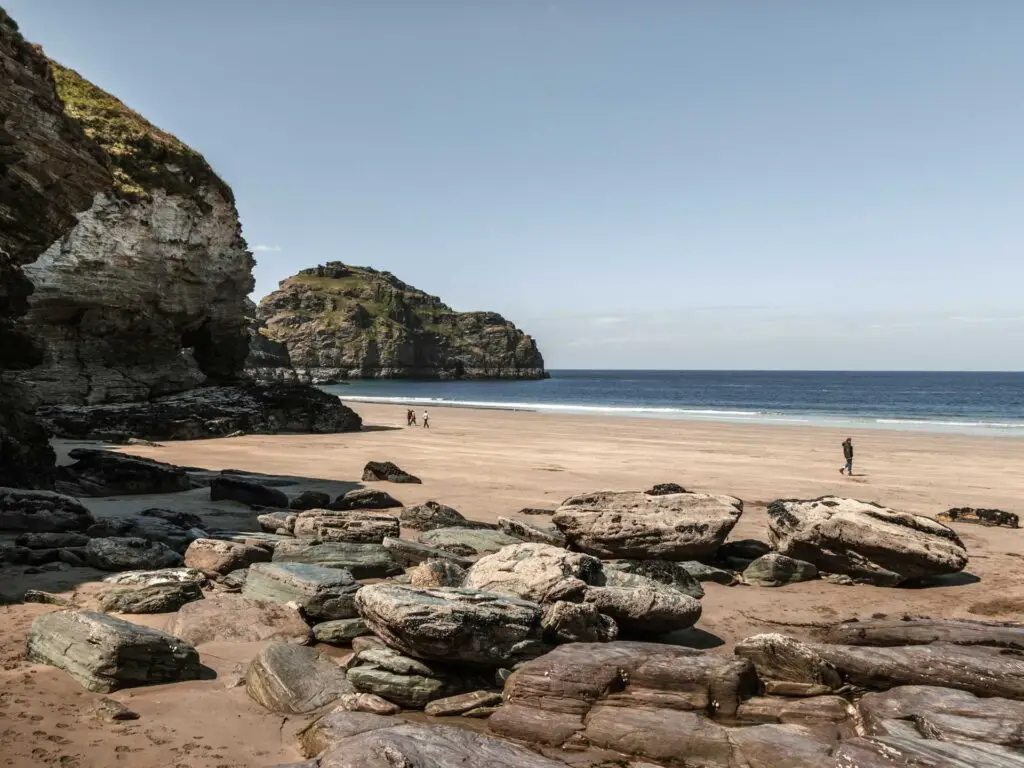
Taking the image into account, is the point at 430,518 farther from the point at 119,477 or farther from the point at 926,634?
the point at 926,634

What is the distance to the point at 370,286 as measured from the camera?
195750mm

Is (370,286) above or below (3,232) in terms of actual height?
above

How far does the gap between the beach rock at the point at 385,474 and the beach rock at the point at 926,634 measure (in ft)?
50.8

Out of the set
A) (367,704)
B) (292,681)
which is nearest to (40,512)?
(292,681)

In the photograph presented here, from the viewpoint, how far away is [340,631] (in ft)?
27.6

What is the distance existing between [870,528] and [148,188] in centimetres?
3793

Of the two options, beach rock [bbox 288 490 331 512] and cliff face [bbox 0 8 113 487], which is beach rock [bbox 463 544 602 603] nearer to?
beach rock [bbox 288 490 331 512]

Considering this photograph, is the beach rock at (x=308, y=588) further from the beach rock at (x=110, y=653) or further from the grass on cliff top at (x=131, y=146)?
the grass on cliff top at (x=131, y=146)

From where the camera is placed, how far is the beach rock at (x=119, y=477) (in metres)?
Result: 17.8

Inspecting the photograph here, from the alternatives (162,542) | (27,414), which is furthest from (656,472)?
(27,414)

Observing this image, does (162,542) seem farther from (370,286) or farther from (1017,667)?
(370,286)

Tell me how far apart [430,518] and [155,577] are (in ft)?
21.0

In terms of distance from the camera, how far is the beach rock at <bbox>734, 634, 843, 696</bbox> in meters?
6.85

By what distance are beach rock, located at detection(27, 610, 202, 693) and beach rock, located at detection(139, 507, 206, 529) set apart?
6.28 meters
